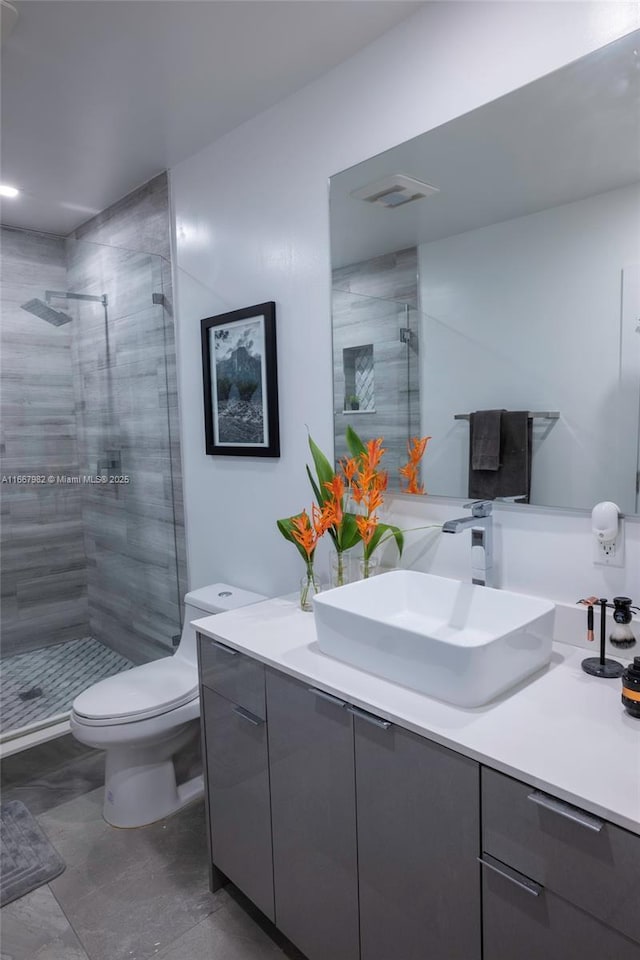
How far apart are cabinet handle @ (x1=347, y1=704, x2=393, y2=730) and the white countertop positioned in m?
0.01

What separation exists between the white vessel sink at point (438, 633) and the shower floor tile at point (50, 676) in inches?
72.0

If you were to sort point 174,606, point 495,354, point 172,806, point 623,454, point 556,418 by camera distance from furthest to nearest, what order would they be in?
point 174,606
point 172,806
point 495,354
point 556,418
point 623,454

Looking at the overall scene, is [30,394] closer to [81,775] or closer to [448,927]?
[81,775]

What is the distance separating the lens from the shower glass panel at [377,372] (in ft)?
5.82

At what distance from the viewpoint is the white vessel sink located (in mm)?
1165

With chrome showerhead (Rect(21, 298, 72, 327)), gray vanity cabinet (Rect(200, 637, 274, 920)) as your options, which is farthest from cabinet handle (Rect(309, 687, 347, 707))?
chrome showerhead (Rect(21, 298, 72, 327))

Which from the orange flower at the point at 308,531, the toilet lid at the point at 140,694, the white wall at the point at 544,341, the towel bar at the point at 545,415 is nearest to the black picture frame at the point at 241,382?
the orange flower at the point at 308,531

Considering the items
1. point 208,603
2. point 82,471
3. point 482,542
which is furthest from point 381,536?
point 82,471

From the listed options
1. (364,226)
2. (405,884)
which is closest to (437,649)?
(405,884)

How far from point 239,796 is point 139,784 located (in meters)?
0.70

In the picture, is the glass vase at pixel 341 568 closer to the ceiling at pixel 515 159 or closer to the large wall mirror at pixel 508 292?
the large wall mirror at pixel 508 292

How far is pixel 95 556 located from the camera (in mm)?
2955

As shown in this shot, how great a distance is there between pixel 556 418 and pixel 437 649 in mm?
653

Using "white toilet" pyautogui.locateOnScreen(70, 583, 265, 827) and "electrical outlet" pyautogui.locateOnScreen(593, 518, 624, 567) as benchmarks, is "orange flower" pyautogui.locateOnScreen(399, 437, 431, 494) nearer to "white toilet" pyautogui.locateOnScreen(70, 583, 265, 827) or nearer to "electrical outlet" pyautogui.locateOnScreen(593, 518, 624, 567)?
"electrical outlet" pyautogui.locateOnScreen(593, 518, 624, 567)
